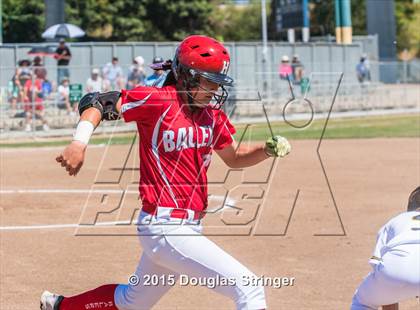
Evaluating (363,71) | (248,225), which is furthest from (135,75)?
(248,225)

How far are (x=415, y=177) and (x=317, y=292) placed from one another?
7.68 meters

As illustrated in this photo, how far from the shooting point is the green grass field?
22.8 m

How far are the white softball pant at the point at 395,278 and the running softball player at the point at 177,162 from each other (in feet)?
2.16

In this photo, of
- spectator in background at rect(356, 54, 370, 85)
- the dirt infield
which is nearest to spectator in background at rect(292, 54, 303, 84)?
spectator in background at rect(356, 54, 370, 85)

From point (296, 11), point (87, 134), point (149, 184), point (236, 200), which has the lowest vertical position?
point (236, 200)

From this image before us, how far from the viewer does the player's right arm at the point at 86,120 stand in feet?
15.6

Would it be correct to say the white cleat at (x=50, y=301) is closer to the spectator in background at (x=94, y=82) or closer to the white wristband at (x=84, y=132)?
the white wristband at (x=84, y=132)

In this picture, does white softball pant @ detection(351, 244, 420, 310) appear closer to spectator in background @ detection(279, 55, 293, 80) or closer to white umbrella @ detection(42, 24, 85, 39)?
spectator in background @ detection(279, 55, 293, 80)

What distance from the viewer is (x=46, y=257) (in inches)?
370

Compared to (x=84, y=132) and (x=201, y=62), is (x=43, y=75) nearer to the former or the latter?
(x=201, y=62)

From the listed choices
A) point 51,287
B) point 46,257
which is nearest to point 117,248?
point 46,257

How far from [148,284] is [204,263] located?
564 millimetres

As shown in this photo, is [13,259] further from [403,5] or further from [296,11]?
[403,5]

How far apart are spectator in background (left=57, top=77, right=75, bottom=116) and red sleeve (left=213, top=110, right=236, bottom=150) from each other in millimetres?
19293
